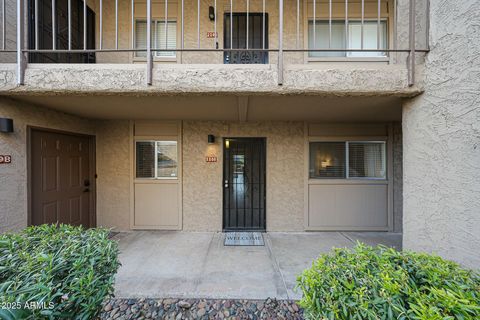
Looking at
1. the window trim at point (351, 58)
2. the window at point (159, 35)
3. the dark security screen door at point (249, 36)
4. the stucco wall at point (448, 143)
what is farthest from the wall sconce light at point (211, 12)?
the stucco wall at point (448, 143)

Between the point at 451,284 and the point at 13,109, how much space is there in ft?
17.5

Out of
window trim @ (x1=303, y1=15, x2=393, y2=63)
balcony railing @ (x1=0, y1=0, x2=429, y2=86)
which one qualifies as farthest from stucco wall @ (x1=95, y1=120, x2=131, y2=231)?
window trim @ (x1=303, y1=15, x2=393, y2=63)

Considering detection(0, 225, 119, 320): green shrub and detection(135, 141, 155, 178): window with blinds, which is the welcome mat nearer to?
detection(135, 141, 155, 178): window with blinds

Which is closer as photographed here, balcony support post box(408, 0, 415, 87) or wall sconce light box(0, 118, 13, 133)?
balcony support post box(408, 0, 415, 87)

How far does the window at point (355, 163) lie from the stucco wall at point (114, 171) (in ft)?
14.8

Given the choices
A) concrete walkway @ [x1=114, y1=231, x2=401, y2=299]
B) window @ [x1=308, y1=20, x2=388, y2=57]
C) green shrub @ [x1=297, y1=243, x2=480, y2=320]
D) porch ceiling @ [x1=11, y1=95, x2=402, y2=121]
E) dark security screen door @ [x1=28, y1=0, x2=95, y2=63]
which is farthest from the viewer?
window @ [x1=308, y1=20, x2=388, y2=57]

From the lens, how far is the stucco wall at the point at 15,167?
293 cm

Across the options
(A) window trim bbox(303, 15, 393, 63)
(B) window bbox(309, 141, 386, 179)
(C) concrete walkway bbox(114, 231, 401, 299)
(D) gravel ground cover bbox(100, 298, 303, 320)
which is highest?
(A) window trim bbox(303, 15, 393, 63)

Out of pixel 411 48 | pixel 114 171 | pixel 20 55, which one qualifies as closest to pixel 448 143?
pixel 411 48

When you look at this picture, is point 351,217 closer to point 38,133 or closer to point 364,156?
point 364,156

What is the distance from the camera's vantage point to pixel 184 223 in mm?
4953

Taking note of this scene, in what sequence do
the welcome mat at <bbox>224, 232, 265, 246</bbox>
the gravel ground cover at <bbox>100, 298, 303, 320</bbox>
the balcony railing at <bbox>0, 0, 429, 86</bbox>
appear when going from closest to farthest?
the gravel ground cover at <bbox>100, 298, 303, 320</bbox>
the welcome mat at <bbox>224, 232, 265, 246</bbox>
the balcony railing at <bbox>0, 0, 429, 86</bbox>

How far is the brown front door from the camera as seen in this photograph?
3.57m

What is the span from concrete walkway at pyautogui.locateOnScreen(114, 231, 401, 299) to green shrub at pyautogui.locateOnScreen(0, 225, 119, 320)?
1167 mm
